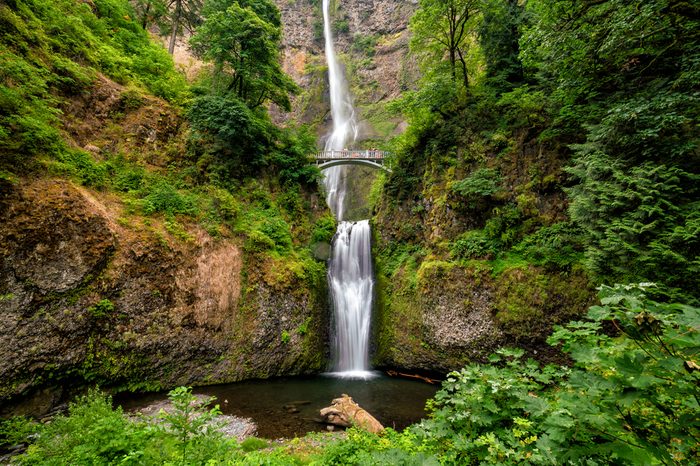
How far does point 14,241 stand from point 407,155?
1386cm

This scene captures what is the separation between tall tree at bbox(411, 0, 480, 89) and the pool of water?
12636mm

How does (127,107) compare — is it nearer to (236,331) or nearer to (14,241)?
(14,241)

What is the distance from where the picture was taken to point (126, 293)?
8.17 metres

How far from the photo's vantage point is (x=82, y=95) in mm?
9672

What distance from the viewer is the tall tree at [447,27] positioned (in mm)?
12323

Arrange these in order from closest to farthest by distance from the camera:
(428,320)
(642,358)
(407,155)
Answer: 1. (642,358)
2. (428,320)
3. (407,155)

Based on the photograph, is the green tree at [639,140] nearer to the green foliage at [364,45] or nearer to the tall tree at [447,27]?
the tall tree at [447,27]

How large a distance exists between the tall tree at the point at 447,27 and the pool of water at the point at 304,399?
12.6 m

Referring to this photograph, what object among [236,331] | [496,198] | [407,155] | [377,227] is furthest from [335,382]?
[407,155]

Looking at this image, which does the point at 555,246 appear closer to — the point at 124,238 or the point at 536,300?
the point at 536,300

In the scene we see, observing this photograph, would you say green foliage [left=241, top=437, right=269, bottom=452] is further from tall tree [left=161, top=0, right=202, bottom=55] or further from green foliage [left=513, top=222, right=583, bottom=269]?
tall tree [left=161, top=0, right=202, bottom=55]

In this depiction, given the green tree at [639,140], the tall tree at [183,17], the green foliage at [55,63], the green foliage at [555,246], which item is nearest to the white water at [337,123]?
the tall tree at [183,17]

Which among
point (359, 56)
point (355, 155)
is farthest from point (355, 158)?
point (359, 56)

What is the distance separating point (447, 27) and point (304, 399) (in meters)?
16.5
